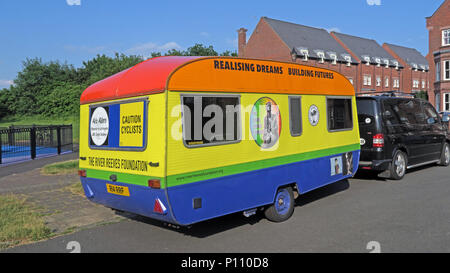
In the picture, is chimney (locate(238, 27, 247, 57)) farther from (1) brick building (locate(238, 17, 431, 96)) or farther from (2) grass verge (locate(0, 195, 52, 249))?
(2) grass verge (locate(0, 195, 52, 249))

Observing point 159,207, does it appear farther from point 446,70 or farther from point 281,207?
point 446,70

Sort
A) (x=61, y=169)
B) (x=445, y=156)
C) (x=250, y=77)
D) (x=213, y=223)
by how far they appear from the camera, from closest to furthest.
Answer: (x=250, y=77) < (x=213, y=223) < (x=445, y=156) < (x=61, y=169)

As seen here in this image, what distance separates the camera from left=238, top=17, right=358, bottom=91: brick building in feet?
146

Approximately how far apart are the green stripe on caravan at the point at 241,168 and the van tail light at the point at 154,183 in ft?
0.41

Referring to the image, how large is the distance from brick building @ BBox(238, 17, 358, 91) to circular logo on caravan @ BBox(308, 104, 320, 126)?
121ft

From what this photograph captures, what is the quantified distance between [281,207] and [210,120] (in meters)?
2.17

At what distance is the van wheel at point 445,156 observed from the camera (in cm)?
1173

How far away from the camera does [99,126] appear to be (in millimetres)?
5691

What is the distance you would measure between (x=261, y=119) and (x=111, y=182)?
2374mm

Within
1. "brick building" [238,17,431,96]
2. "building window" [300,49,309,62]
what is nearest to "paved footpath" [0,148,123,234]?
"brick building" [238,17,431,96]

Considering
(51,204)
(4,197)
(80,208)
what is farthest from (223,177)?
(4,197)

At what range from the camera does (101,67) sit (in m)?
51.4

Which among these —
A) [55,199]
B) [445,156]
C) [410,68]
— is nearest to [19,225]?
[55,199]

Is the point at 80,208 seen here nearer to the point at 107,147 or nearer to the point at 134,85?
the point at 107,147
